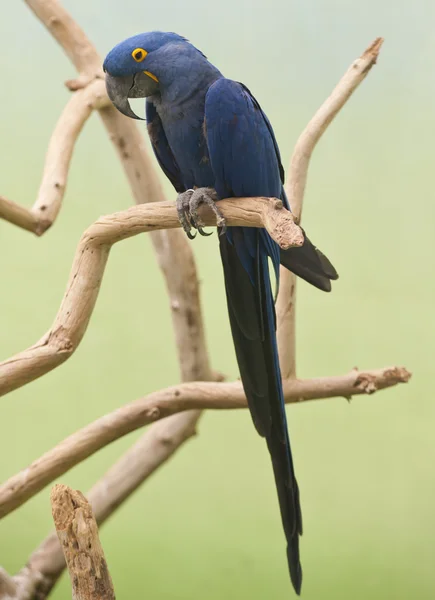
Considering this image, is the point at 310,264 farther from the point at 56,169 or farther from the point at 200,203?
the point at 56,169

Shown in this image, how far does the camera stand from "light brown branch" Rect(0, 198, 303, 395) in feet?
3.91

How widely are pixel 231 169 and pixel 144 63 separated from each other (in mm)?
268

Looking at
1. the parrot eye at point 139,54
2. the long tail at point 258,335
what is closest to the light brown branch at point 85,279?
the long tail at point 258,335

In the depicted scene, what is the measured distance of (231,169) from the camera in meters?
1.24

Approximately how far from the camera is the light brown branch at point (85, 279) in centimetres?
119

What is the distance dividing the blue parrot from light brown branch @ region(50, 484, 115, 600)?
0.51m

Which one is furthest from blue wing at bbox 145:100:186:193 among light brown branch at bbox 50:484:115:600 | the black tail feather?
light brown branch at bbox 50:484:115:600

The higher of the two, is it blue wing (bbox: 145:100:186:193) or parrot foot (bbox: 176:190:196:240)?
blue wing (bbox: 145:100:186:193)

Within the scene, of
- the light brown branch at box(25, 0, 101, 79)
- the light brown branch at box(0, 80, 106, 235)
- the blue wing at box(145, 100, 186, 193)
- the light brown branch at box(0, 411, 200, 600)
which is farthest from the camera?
the light brown branch at box(25, 0, 101, 79)

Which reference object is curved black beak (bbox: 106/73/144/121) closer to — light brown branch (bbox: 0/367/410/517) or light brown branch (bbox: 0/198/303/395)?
light brown branch (bbox: 0/198/303/395)

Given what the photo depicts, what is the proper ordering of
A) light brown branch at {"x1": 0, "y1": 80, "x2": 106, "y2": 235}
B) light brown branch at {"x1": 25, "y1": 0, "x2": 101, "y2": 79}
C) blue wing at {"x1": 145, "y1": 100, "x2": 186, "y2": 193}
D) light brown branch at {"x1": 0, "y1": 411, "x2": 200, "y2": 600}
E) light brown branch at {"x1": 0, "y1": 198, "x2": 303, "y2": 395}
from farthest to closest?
1. light brown branch at {"x1": 25, "y1": 0, "x2": 101, "y2": 79}
2. light brown branch at {"x1": 0, "y1": 411, "x2": 200, "y2": 600}
3. light brown branch at {"x1": 0, "y1": 80, "x2": 106, "y2": 235}
4. blue wing at {"x1": 145, "y1": 100, "x2": 186, "y2": 193}
5. light brown branch at {"x1": 0, "y1": 198, "x2": 303, "y2": 395}

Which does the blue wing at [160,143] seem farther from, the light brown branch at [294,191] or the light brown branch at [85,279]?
the light brown branch at [294,191]

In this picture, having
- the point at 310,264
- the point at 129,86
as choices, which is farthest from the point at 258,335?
the point at 129,86

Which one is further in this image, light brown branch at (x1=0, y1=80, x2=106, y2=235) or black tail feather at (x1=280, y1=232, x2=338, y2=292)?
light brown branch at (x1=0, y1=80, x2=106, y2=235)
